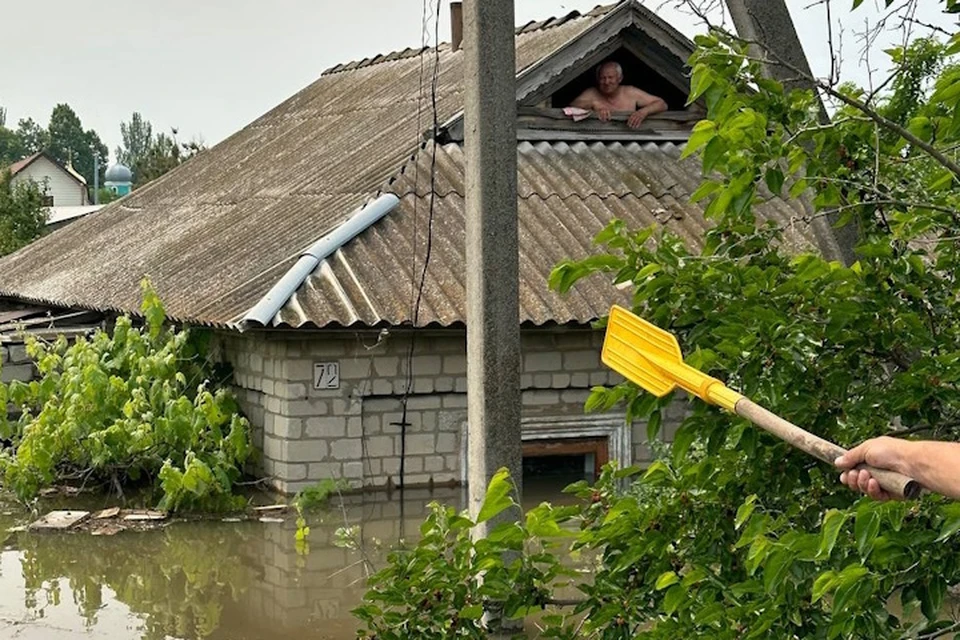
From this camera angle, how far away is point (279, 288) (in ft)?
37.6

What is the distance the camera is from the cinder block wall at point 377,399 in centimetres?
1156

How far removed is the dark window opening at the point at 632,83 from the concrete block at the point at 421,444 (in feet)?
12.9

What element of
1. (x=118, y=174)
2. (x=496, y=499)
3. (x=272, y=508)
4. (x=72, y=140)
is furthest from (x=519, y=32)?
(x=72, y=140)

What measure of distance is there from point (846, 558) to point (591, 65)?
444 inches

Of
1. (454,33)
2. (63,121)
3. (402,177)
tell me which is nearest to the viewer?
(402,177)

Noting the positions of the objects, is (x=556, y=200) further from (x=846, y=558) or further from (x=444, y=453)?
(x=846, y=558)

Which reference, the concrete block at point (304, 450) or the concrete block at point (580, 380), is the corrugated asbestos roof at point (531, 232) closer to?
the concrete block at point (580, 380)

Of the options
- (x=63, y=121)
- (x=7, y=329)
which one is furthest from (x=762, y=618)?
(x=63, y=121)

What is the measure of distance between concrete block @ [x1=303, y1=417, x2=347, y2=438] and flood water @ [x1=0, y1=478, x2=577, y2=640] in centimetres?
54

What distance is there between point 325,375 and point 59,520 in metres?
2.34

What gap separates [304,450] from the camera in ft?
Result: 38.0

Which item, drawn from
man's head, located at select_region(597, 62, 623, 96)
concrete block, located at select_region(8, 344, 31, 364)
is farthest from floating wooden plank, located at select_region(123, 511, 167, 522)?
man's head, located at select_region(597, 62, 623, 96)

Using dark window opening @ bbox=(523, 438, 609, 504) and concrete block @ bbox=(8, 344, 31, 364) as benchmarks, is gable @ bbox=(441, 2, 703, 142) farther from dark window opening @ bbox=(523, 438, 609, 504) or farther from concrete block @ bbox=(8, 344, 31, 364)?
concrete block @ bbox=(8, 344, 31, 364)

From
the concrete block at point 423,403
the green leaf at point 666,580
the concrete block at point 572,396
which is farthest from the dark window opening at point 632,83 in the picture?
the green leaf at point 666,580
